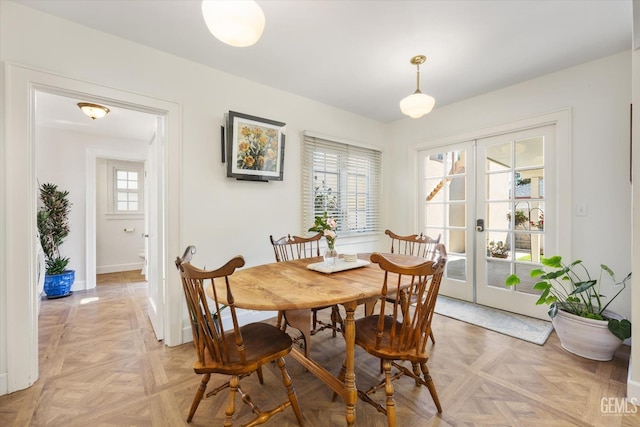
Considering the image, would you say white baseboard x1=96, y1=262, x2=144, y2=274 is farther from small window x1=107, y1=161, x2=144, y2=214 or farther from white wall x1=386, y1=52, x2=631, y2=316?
white wall x1=386, y1=52, x2=631, y2=316

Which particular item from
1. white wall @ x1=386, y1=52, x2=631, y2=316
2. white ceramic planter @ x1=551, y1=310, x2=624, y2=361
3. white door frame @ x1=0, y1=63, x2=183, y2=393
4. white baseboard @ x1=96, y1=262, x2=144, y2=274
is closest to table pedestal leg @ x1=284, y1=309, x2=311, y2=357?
white door frame @ x1=0, y1=63, x2=183, y2=393

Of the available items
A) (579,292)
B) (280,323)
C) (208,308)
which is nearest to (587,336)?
(579,292)

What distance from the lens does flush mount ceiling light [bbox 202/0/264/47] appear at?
3.87ft

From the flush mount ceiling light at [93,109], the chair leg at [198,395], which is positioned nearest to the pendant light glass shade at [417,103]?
the chair leg at [198,395]

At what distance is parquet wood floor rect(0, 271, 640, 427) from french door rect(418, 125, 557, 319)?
2.42 ft

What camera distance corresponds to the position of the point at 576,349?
210 centimetres

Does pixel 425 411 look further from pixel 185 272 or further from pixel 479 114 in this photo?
pixel 479 114

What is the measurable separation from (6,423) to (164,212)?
1.46 meters

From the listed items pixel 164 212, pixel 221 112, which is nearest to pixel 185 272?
pixel 164 212

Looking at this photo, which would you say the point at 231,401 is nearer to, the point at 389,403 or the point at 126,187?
the point at 389,403

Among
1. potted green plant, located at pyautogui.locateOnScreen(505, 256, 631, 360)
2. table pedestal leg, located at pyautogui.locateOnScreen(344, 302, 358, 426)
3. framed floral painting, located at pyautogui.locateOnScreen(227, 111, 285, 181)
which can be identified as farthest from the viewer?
framed floral painting, located at pyautogui.locateOnScreen(227, 111, 285, 181)

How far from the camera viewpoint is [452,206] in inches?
134

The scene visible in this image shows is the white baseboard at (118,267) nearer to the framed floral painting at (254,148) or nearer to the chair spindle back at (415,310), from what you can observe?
the framed floral painting at (254,148)

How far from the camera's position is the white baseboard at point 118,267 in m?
4.82
